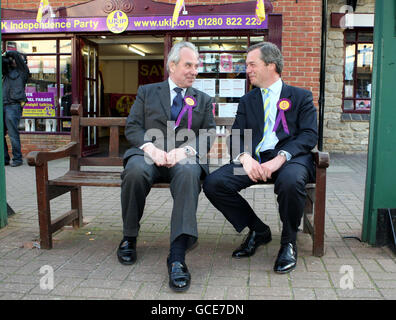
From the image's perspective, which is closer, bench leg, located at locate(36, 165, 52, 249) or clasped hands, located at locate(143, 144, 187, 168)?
clasped hands, located at locate(143, 144, 187, 168)

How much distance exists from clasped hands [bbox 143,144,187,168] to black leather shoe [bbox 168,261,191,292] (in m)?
0.78

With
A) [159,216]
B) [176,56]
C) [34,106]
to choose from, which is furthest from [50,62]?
[176,56]

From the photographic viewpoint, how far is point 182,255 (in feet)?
9.37

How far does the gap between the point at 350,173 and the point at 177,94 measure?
15.5 ft

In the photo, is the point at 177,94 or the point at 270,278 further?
the point at 177,94

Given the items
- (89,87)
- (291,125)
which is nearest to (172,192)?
(291,125)

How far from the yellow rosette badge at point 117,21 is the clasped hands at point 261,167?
5.89 meters

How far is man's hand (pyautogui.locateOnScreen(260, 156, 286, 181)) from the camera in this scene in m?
3.17

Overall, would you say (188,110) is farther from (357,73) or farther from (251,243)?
(357,73)

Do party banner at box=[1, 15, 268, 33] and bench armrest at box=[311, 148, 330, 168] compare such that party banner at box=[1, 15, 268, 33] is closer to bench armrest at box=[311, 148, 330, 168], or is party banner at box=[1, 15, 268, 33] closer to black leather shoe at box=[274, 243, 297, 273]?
bench armrest at box=[311, 148, 330, 168]

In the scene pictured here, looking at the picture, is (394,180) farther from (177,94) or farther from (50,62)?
(50,62)

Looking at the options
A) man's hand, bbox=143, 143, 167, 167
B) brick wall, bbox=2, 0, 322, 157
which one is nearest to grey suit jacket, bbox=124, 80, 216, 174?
man's hand, bbox=143, 143, 167, 167

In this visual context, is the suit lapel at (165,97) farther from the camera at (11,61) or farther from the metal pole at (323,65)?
the metal pole at (323,65)
